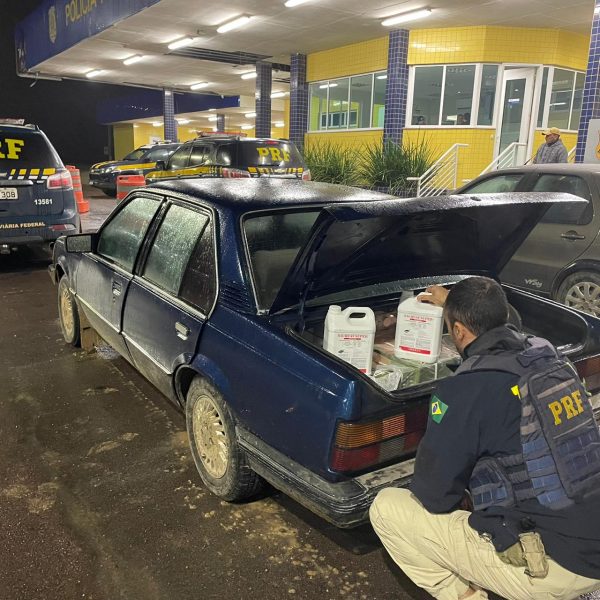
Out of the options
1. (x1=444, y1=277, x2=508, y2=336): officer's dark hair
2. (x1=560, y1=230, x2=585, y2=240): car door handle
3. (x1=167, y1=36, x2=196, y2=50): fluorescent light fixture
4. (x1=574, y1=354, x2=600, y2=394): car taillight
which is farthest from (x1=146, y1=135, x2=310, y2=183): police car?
(x1=444, y1=277, x2=508, y2=336): officer's dark hair

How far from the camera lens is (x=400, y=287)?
3.19m

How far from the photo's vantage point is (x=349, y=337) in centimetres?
260

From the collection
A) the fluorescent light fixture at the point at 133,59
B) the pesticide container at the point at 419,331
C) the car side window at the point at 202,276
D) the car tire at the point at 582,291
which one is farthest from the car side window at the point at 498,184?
the fluorescent light fixture at the point at 133,59

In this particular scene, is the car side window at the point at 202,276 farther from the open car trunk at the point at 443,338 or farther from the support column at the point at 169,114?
the support column at the point at 169,114

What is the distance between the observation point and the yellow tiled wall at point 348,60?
15.1 meters

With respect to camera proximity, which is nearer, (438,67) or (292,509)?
(292,509)

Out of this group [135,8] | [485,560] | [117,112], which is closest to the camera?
[485,560]

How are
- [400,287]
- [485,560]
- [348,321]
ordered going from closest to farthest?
1. [485,560]
2. [348,321]
3. [400,287]

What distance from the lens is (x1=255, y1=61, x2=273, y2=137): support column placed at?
734 inches

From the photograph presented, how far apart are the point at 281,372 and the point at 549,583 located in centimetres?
121

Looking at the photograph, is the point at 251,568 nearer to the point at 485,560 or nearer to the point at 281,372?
the point at 281,372

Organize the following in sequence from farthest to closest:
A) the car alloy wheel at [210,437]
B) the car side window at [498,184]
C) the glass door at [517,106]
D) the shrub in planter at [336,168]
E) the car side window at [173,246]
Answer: the glass door at [517,106]
the shrub in planter at [336,168]
the car side window at [498,184]
the car side window at [173,246]
the car alloy wheel at [210,437]

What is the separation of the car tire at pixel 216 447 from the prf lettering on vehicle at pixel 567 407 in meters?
1.43

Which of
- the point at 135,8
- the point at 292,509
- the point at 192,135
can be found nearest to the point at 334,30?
the point at 135,8
